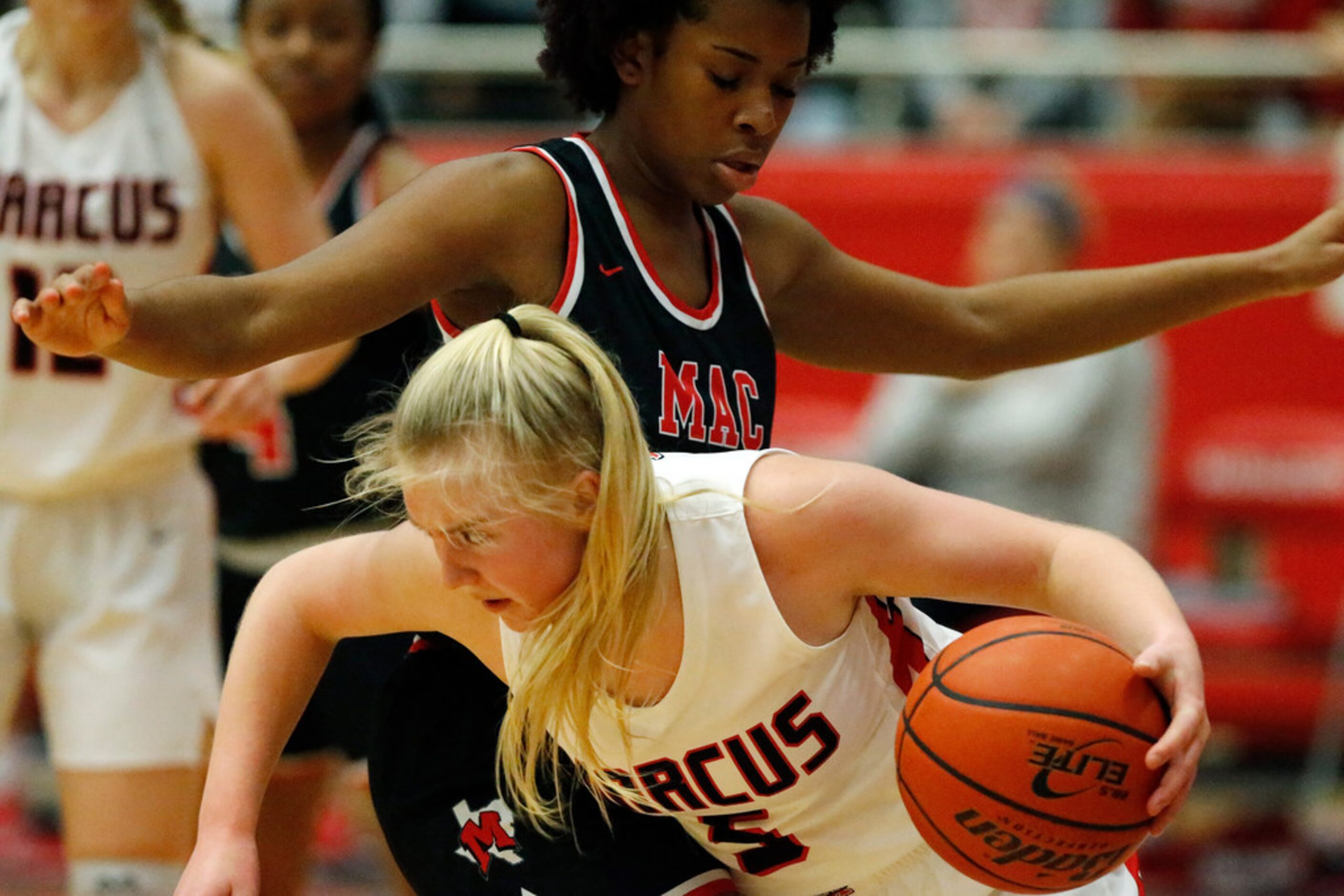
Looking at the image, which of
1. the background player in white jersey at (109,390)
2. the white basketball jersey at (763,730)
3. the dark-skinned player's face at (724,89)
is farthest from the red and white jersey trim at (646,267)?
the background player in white jersey at (109,390)

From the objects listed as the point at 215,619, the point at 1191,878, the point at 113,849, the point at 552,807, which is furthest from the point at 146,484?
the point at 1191,878

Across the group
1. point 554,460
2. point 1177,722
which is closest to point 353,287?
point 554,460

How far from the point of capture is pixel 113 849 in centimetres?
357

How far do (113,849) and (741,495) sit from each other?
1.73 m

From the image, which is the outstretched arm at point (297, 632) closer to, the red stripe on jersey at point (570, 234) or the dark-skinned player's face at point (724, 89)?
the red stripe on jersey at point (570, 234)

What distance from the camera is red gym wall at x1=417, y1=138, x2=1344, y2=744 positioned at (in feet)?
22.2

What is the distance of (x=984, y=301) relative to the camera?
11.0ft

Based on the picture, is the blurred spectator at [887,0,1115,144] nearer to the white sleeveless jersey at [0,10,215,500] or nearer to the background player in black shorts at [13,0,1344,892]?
the background player in black shorts at [13,0,1344,892]

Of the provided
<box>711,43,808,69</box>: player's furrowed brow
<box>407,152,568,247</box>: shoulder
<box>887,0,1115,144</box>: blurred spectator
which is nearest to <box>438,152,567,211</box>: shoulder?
<box>407,152,568,247</box>: shoulder

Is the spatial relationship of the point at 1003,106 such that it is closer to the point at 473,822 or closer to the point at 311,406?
the point at 311,406

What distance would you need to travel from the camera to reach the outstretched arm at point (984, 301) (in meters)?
3.23

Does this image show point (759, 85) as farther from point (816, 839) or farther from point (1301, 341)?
point (1301, 341)

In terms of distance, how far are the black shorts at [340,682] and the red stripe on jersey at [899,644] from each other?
3.19 ft

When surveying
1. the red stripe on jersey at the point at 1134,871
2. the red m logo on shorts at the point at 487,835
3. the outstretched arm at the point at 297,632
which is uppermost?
the outstretched arm at the point at 297,632
